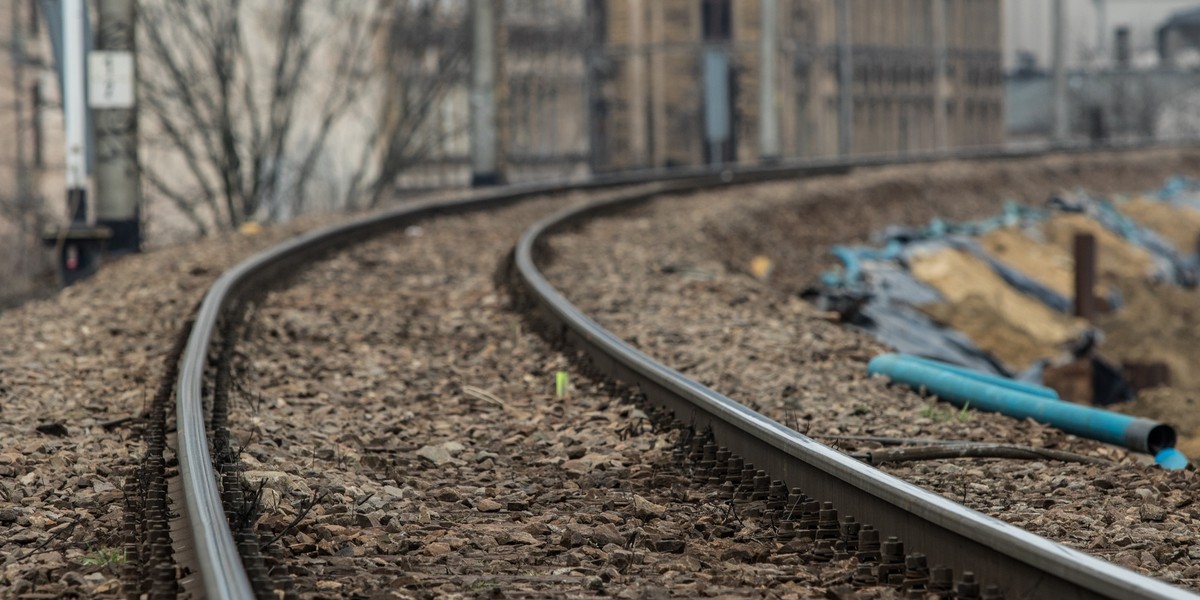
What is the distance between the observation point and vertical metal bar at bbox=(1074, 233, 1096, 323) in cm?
1761

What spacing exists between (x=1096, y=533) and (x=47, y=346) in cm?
598

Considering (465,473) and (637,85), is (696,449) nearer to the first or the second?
(465,473)

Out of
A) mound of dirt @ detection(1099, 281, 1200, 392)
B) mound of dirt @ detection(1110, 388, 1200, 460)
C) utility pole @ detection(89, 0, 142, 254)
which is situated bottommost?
mound of dirt @ detection(1099, 281, 1200, 392)

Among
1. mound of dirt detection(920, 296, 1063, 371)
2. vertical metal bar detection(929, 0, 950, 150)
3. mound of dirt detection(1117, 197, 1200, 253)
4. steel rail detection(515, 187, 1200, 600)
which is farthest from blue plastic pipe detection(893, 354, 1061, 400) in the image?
vertical metal bar detection(929, 0, 950, 150)

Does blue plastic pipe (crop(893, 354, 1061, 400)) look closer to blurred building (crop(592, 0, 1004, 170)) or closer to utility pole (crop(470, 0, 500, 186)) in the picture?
utility pole (crop(470, 0, 500, 186))

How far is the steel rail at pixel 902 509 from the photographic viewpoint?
12.2 ft

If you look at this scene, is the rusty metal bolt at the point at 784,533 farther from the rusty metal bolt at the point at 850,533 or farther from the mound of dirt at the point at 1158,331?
the mound of dirt at the point at 1158,331

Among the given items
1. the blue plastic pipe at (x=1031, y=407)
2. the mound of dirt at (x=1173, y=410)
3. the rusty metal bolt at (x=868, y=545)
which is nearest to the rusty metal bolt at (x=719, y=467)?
the rusty metal bolt at (x=868, y=545)

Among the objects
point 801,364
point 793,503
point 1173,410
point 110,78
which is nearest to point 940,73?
point 110,78

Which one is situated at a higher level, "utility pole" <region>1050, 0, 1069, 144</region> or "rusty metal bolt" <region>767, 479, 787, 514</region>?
"utility pole" <region>1050, 0, 1069, 144</region>

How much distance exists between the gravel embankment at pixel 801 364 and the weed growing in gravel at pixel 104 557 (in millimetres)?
2682

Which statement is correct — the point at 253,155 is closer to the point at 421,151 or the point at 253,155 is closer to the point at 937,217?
the point at 421,151

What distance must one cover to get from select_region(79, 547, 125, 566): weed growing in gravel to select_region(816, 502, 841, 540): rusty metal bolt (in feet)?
6.79

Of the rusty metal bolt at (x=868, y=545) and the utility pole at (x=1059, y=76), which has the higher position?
the utility pole at (x=1059, y=76)
